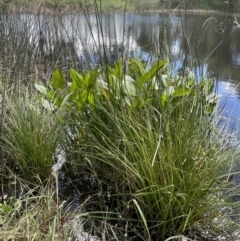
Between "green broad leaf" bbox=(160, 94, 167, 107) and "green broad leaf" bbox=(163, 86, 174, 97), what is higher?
"green broad leaf" bbox=(163, 86, 174, 97)

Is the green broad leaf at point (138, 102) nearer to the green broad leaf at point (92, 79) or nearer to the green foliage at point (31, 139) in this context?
the green broad leaf at point (92, 79)

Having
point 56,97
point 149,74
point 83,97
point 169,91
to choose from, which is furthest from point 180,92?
point 56,97

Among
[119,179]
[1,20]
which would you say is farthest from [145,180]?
[1,20]

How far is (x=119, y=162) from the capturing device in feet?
4.33

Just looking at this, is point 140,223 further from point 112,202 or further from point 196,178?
point 196,178

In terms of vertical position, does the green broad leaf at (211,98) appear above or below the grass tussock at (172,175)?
above

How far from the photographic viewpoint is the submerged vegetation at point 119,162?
118 cm

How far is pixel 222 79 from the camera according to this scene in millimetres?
3828

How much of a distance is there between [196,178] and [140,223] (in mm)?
292

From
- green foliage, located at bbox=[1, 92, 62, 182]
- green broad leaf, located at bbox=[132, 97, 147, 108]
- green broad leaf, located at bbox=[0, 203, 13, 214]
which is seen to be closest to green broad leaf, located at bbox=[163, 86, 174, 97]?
green broad leaf, located at bbox=[132, 97, 147, 108]

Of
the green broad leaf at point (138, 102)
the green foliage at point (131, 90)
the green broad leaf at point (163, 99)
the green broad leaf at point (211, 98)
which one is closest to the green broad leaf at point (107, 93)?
the green foliage at point (131, 90)

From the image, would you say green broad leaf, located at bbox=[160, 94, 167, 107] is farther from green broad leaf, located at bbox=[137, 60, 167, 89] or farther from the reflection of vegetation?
the reflection of vegetation

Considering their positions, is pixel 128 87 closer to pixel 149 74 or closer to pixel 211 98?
pixel 149 74

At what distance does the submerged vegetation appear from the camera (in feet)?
3.88
